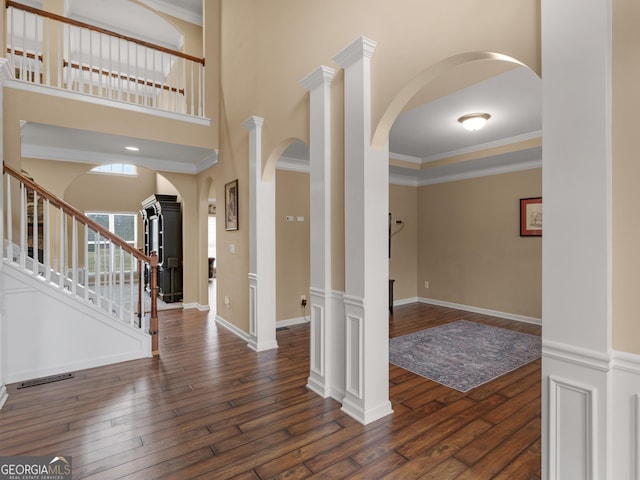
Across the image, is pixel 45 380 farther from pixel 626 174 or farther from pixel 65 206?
pixel 626 174

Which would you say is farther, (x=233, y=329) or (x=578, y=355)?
(x=233, y=329)

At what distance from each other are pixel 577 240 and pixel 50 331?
4121 mm

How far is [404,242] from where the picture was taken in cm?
672

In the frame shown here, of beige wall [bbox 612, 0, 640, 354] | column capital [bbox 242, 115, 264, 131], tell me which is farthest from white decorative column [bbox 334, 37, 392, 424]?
column capital [bbox 242, 115, 264, 131]

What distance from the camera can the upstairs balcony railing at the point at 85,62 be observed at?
4016 millimetres

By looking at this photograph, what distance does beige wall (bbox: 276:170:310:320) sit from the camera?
506cm

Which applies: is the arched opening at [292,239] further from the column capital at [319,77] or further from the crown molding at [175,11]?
the crown molding at [175,11]

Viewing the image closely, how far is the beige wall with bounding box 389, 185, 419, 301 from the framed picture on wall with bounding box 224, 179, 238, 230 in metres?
3.10

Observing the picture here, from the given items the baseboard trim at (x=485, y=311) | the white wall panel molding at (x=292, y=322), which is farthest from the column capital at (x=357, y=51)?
the baseboard trim at (x=485, y=311)

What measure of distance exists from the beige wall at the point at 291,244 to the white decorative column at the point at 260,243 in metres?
1.02

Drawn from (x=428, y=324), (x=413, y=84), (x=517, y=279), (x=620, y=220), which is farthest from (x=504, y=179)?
(x=620, y=220)

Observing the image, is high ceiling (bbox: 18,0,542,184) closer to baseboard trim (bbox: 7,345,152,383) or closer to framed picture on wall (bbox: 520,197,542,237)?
framed picture on wall (bbox: 520,197,542,237)

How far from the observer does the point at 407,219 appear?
6.77 m

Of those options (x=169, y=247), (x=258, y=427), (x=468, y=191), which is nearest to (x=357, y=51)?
(x=258, y=427)
